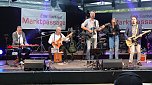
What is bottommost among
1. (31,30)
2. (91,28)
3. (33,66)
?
(33,66)

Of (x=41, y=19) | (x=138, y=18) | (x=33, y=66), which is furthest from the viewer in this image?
(x=138, y=18)

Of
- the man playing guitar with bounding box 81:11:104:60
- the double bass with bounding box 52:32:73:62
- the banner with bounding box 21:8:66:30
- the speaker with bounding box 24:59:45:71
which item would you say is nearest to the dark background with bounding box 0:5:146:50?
the banner with bounding box 21:8:66:30

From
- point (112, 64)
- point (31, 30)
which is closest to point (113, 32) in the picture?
point (112, 64)

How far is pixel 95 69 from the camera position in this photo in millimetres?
8742

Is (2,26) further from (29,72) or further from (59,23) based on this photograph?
(29,72)

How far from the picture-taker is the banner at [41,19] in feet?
45.5

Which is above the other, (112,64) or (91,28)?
(91,28)

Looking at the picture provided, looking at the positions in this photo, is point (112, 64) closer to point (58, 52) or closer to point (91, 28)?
point (91, 28)

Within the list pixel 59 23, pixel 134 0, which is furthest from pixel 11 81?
pixel 134 0

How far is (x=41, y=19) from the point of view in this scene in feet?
48.0

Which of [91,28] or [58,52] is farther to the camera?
[58,52]

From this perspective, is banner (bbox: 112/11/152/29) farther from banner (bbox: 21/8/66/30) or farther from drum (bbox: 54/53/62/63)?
drum (bbox: 54/53/62/63)

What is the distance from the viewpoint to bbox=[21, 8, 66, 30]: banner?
45.5 ft

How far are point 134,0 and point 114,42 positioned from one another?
946cm
